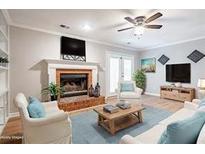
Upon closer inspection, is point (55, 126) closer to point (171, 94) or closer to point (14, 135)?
point (14, 135)

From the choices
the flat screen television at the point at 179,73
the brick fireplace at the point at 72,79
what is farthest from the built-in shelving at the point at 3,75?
the flat screen television at the point at 179,73

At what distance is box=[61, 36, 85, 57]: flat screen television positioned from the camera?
4230mm

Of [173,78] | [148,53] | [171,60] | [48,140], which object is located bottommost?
[48,140]

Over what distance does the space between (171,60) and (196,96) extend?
1698mm

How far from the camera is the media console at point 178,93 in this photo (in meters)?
4.72

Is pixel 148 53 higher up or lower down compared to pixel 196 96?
higher up

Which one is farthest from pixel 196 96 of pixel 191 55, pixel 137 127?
pixel 137 127

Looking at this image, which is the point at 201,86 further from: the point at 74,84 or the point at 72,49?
the point at 72,49

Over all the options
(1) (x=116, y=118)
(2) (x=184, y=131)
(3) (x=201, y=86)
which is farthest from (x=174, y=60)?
(2) (x=184, y=131)

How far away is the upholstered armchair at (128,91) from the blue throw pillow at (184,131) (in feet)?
9.17

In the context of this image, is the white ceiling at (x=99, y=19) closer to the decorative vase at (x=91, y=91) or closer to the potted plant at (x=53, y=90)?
the potted plant at (x=53, y=90)

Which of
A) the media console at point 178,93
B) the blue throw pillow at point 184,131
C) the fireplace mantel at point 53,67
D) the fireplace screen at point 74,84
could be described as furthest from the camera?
the media console at point 178,93

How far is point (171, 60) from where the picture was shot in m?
5.57
